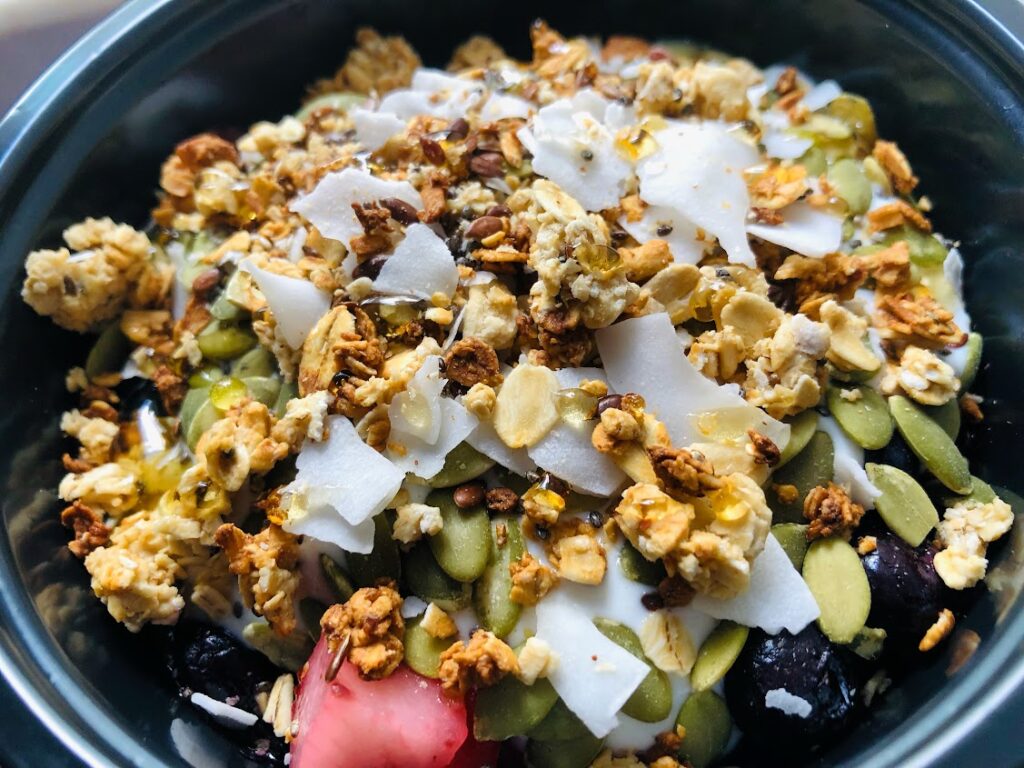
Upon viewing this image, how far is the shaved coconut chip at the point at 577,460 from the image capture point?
35.9 inches

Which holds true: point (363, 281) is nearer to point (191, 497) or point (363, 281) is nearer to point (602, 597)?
point (191, 497)

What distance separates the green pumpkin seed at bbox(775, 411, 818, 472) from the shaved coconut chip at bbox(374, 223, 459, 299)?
1.29 feet

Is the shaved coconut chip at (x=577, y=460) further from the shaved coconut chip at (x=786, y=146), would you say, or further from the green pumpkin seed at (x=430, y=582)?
the shaved coconut chip at (x=786, y=146)

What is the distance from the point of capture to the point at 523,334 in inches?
38.7

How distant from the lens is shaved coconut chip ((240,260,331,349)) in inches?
39.6

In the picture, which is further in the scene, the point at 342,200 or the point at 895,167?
the point at 895,167

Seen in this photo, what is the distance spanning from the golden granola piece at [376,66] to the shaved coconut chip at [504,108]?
0.23 meters

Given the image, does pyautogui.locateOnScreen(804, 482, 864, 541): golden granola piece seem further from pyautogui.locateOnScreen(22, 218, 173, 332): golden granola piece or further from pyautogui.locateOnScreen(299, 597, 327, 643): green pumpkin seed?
pyautogui.locateOnScreen(22, 218, 173, 332): golden granola piece

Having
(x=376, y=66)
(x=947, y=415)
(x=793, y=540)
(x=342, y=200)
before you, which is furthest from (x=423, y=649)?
(x=376, y=66)

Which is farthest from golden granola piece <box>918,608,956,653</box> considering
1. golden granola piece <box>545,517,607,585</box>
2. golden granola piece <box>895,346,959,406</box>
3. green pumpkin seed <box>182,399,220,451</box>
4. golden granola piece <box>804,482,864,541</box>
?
green pumpkin seed <box>182,399,220,451</box>

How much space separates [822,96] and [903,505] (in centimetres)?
60

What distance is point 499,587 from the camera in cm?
90

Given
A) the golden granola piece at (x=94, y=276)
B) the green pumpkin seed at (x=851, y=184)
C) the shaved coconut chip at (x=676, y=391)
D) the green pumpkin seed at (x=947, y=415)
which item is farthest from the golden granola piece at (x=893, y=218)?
the golden granola piece at (x=94, y=276)

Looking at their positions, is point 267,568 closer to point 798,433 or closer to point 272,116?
point 798,433
